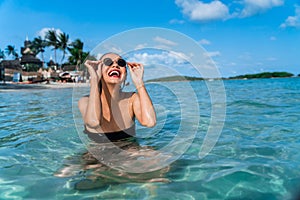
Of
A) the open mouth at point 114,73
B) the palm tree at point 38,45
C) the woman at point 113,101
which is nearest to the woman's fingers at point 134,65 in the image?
the woman at point 113,101

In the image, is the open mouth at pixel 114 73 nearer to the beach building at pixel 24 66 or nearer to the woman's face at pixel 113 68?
the woman's face at pixel 113 68

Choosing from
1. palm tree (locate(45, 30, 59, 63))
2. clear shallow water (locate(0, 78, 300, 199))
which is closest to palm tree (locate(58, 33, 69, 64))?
palm tree (locate(45, 30, 59, 63))

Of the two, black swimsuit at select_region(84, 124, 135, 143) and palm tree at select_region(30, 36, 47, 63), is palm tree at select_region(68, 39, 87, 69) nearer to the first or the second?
Result: palm tree at select_region(30, 36, 47, 63)

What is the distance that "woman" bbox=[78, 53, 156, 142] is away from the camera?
108 inches

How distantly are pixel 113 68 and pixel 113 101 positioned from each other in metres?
0.51

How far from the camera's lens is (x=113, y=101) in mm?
3131

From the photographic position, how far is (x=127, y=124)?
11.0 feet

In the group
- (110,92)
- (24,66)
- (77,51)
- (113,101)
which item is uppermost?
(77,51)

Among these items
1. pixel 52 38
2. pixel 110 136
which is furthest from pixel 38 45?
pixel 110 136

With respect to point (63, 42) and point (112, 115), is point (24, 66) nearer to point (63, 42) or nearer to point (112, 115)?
point (63, 42)

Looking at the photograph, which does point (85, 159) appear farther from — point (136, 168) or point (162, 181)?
point (162, 181)

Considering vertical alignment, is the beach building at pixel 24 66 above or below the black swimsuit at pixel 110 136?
above

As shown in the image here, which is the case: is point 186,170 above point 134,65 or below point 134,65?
below

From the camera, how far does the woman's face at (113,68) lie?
276cm
